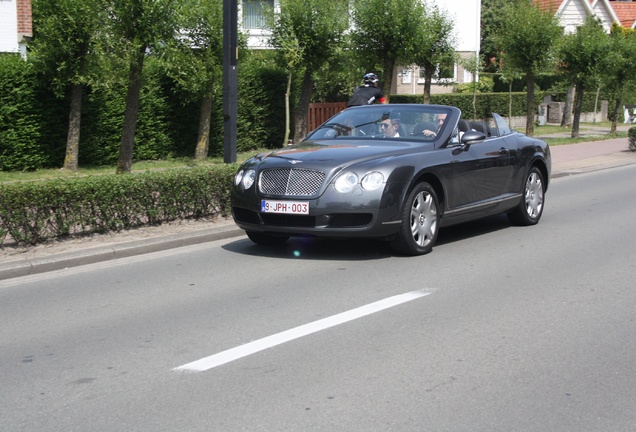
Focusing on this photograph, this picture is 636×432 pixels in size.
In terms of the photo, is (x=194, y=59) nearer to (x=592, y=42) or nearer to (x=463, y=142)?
(x=463, y=142)

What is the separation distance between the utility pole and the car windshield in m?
2.61

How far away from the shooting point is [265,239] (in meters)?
9.70

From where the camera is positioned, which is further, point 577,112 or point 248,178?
point 577,112

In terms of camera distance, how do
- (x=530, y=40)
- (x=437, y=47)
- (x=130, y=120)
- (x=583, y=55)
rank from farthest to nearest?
(x=583, y=55) < (x=437, y=47) < (x=530, y=40) < (x=130, y=120)

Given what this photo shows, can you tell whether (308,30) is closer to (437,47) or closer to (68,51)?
(68,51)

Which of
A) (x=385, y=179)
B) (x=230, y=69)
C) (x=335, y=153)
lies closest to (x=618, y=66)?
(x=230, y=69)

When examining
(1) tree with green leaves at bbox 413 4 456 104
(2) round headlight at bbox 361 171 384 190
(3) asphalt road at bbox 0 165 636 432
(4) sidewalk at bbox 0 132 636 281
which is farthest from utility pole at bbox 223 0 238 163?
(1) tree with green leaves at bbox 413 4 456 104

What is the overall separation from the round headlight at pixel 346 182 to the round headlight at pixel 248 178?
0.96m

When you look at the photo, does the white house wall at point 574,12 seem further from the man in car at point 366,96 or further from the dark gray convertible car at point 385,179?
the dark gray convertible car at point 385,179

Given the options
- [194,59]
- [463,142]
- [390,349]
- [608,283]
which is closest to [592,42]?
[194,59]

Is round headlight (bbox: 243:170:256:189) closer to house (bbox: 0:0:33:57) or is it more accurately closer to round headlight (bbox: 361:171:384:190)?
round headlight (bbox: 361:171:384:190)

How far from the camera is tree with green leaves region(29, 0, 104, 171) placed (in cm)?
1830

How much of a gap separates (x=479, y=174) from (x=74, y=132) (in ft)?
37.1

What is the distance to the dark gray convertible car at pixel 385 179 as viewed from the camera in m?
8.51
